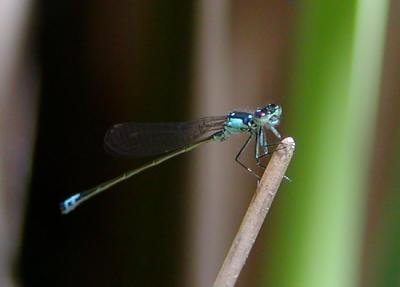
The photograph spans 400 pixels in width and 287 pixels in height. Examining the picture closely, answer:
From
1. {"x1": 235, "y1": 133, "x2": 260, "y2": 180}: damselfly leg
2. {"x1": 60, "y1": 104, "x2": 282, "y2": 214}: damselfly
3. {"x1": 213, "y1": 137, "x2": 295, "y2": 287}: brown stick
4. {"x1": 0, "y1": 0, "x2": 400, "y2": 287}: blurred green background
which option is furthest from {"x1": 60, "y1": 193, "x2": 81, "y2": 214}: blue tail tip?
{"x1": 213, "y1": 137, "x2": 295, "y2": 287}: brown stick

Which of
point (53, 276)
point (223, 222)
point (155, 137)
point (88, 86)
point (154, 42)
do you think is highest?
point (154, 42)

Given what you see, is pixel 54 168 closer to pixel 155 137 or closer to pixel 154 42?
pixel 155 137

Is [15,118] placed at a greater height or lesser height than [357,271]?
greater

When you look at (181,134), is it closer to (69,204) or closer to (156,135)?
(156,135)

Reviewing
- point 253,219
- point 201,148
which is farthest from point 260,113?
point 253,219

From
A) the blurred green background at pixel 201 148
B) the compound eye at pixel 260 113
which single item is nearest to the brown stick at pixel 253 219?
the blurred green background at pixel 201 148

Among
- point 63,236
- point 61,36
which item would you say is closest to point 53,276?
point 63,236
